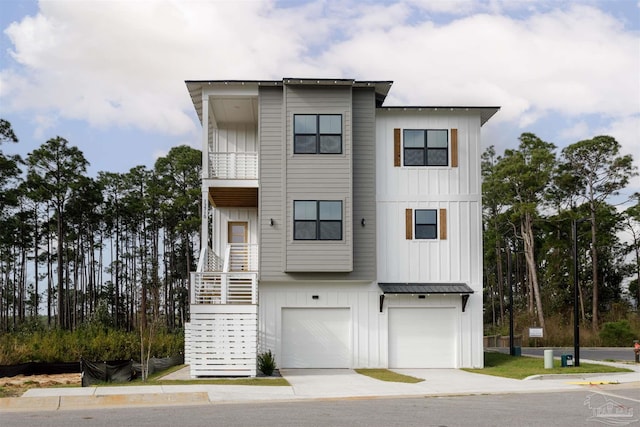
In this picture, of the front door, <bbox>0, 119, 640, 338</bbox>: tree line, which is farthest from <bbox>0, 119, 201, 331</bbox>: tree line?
the front door

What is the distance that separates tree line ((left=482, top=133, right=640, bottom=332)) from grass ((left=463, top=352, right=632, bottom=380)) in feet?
74.3

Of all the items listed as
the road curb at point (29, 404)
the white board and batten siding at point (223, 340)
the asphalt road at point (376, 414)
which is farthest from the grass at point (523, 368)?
the road curb at point (29, 404)

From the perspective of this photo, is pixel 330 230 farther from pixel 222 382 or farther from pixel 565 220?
pixel 565 220

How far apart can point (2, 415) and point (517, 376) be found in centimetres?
1502

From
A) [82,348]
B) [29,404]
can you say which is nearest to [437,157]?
[29,404]

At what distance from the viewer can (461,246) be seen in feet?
96.4

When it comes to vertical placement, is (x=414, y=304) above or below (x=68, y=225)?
below

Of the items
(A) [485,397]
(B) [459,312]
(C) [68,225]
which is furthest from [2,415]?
(C) [68,225]

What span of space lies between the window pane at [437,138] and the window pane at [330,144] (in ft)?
11.2

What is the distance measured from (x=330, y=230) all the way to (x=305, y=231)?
859 mm

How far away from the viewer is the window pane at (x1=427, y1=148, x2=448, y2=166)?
29.6 metres

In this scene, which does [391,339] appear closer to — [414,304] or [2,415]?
[414,304]

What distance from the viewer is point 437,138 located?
29.6 metres

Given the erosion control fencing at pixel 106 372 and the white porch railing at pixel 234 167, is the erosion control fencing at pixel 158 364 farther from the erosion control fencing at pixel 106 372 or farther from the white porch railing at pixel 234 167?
the white porch railing at pixel 234 167
